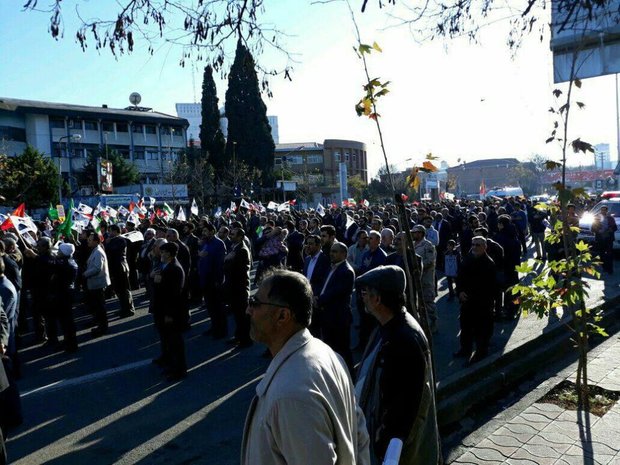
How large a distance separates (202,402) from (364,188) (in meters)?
69.8

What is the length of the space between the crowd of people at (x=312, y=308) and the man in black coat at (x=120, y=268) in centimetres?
3

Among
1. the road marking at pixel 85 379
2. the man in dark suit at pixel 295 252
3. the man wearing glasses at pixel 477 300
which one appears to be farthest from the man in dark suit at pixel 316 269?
the man in dark suit at pixel 295 252

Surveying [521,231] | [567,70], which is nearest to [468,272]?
[567,70]

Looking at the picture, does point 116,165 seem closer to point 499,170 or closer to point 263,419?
point 263,419

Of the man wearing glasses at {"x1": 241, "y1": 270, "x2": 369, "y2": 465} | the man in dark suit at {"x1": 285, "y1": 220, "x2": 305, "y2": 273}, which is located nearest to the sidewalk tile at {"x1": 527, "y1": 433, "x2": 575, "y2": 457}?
the man wearing glasses at {"x1": 241, "y1": 270, "x2": 369, "y2": 465}

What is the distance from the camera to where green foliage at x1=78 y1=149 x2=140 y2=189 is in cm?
4844

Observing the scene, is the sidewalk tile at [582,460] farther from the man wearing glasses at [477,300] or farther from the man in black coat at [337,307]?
the man in black coat at [337,307]

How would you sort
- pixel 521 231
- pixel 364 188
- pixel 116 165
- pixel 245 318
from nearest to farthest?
pixel 245 318
pixel 521 231
pixel 116 165
pixel 364 188

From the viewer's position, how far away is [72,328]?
9.02 meters

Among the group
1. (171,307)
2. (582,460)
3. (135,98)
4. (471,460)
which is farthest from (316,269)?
(135,98)

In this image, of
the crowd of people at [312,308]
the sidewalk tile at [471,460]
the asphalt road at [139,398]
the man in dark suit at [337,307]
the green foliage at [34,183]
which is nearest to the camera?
the crowd of people at [312,308]

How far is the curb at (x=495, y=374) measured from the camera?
6.00 m

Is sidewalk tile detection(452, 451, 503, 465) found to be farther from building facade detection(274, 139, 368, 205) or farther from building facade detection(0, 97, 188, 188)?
building facade detection(274, 139, 368, 205)

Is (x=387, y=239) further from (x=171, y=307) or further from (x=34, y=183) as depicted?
(x=34, y=183)
